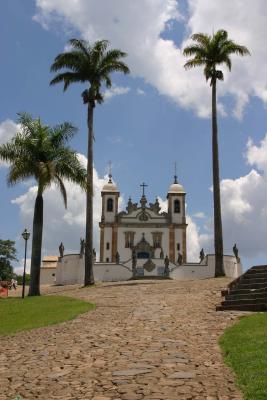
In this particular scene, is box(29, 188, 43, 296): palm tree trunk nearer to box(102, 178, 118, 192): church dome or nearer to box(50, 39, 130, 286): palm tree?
box(50, 39, 130, 286): palm tree

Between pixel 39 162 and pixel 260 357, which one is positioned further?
pixel 39 162

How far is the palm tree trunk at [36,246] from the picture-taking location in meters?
23.5

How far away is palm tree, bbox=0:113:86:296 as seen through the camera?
23.6 metres

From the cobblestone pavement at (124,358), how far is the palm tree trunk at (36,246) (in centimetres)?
894

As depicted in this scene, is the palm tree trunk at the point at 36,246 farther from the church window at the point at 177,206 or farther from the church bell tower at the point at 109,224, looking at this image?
the church window at the point at 177,206

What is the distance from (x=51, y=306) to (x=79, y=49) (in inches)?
672

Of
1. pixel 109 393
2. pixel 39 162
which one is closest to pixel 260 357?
pixel 109 393

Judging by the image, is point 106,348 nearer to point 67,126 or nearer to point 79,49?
point 67,126

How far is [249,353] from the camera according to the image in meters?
8.50

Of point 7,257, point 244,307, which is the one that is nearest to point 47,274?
point 7,257

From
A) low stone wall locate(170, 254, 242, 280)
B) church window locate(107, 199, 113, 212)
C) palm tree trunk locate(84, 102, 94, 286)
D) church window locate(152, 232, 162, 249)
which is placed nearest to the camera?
palm tree trunk locate(84, 102, 94, 286)

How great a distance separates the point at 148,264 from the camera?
51812 mm

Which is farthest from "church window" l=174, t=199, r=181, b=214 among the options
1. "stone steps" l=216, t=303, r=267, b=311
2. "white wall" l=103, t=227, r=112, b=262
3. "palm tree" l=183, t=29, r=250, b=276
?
"stone steps" l=216, t=303, r=267, b=311

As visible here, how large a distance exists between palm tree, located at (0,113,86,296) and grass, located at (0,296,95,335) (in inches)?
150
